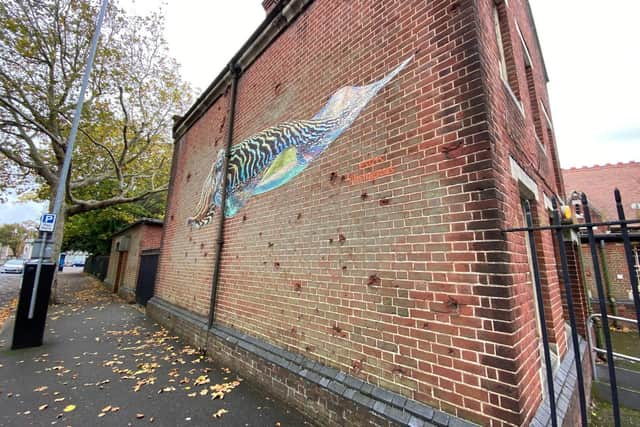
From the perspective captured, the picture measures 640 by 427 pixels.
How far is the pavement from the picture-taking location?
3.25 meters

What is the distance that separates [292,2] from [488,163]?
14.8ft

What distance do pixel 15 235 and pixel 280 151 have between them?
3290 inches

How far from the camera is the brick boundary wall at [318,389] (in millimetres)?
2469

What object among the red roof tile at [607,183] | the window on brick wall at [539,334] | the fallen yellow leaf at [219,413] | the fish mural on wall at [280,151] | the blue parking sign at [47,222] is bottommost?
the fallen yellow leaf at [219,413]

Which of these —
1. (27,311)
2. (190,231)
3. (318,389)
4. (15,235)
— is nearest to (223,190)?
(190,231)

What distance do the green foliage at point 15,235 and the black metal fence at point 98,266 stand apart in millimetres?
49769

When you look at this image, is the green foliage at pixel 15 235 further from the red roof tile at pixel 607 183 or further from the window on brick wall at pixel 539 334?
the red roof tile at pixel 607 183

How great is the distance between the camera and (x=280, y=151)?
457cm

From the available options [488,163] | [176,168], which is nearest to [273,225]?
[488,163]

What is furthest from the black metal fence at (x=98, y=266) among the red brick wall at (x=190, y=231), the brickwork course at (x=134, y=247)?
the red brick wall at (x=190, y=231)

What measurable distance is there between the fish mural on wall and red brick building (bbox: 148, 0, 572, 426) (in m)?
0.03

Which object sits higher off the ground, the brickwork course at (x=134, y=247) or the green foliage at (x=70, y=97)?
the green foliage at (x=70, y=97)

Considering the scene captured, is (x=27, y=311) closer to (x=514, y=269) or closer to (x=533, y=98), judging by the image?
(x=514, y=269)

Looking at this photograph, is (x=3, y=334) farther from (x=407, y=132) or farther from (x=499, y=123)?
(x=499, y=123)
